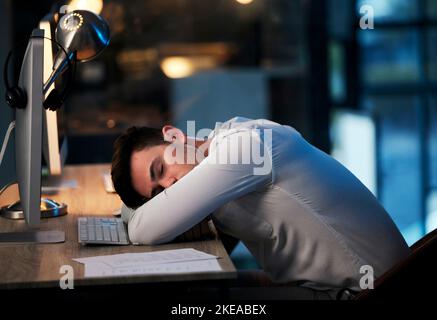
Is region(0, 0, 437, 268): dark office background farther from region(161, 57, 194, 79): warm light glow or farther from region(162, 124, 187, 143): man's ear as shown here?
region(162, 124, 187, 143): man's ear

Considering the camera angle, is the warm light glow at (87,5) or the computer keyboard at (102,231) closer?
the computer keyboard at (102,231)

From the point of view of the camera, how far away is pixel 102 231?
2029 millimetres

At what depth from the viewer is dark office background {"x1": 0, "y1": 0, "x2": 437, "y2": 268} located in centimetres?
411

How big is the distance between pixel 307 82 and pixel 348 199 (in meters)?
2.50

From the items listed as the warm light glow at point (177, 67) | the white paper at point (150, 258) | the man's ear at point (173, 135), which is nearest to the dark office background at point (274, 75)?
the warm light glow at point (177, 67)

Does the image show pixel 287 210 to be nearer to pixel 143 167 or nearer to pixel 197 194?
pixel 197 194

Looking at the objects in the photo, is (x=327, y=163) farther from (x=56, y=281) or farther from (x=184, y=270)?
(x=56, y=281)

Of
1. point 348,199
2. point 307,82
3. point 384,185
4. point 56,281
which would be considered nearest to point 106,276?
point 56,281

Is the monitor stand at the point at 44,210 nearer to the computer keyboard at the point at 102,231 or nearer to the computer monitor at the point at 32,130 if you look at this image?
the computer keyboard at the point at 102,231

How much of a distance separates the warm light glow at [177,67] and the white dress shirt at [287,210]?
7.30 feet

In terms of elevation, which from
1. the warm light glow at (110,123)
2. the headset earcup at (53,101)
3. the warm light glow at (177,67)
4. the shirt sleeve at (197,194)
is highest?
the warm light glow at (177,67)

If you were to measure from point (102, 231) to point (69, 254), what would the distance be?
0.20m

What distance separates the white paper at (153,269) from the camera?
161 centimetres

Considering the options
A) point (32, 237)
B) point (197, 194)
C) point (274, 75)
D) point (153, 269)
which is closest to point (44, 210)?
point (32, 237)
